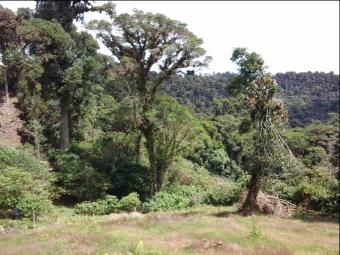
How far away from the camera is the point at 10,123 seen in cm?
1883

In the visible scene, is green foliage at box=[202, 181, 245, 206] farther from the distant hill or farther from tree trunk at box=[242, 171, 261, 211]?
the distant hill

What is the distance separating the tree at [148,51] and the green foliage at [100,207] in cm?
374

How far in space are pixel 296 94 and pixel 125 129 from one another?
77.7 meters

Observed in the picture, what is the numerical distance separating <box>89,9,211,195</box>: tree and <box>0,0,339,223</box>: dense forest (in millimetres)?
73

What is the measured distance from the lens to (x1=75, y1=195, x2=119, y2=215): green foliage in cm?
1656

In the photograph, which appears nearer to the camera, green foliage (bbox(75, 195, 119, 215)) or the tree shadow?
the tree shadow

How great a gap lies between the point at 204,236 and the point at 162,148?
39.9 feet

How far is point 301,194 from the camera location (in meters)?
16.3

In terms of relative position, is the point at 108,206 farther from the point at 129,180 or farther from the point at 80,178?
the point at 80,178

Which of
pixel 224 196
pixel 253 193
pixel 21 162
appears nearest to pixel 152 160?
pixel 224 196

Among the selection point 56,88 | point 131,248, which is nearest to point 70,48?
point 56,88

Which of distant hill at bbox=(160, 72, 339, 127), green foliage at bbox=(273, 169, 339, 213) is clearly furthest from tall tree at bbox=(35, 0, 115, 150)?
distant hill at bbox=(160, 72, 339, 127)

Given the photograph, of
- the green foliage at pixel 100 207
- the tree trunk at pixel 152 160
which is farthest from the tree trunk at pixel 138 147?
the green foliage at pixel 100 207

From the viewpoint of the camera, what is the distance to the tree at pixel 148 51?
60.9ft
